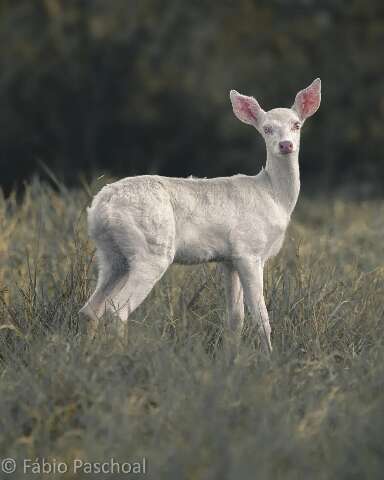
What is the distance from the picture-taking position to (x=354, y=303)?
5.78 m

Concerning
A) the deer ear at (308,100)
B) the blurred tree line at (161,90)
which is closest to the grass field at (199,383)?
the deer ear at (308,100)

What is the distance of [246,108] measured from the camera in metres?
5.68

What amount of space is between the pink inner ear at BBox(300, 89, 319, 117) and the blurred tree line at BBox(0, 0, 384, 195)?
29.6 feet

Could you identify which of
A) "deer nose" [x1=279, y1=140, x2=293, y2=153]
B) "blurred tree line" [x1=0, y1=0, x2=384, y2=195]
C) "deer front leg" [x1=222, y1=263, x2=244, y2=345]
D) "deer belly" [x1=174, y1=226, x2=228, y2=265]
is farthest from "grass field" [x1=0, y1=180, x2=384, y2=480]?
"blurred tree line" [x1=0, y1=0, x2=384, y2=195]

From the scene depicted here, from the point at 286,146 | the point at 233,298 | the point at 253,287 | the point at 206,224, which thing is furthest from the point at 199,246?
the point at 286,146

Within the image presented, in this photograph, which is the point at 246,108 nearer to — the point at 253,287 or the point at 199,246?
the point at 199,246

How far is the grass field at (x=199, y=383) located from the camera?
145 inches

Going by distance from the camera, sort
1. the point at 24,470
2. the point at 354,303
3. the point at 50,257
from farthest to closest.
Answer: the point at 50,257
the point at 354,303
the point at 24,470

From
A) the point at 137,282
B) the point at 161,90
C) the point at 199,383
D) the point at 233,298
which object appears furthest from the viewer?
the point at 161,90

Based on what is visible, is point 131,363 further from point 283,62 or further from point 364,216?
point 283,62

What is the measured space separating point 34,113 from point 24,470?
1311 cm

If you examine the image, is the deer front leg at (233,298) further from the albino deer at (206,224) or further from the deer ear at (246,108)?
the deer ear at (246,108)

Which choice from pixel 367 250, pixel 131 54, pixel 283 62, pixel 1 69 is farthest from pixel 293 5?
pixel 367 250

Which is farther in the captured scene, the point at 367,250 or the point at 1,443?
the point at 367,250
